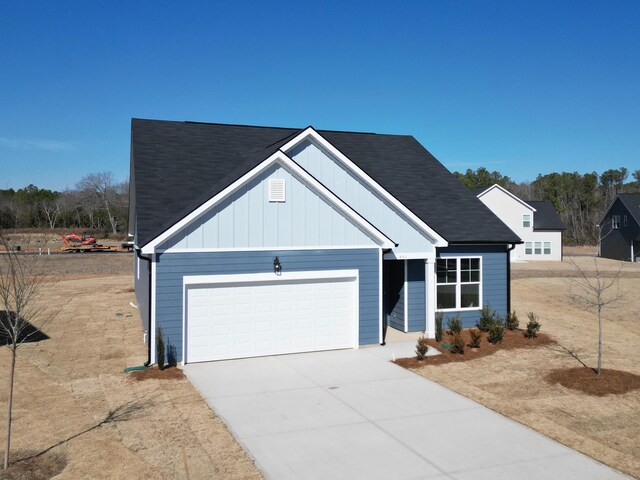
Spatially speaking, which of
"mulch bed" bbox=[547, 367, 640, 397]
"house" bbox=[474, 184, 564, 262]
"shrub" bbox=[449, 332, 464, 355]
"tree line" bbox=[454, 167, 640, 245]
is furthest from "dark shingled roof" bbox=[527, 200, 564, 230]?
"mulch bed" bbox=[547, 367, 640, 397]

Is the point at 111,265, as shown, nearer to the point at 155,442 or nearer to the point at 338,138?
the point at 338,138

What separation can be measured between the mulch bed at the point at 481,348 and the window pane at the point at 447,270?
1736 millimetres

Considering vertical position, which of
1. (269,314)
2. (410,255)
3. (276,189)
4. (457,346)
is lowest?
(457,346)

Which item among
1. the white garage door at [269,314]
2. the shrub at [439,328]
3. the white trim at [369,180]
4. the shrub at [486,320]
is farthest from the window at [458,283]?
the white garage door at [269,314]

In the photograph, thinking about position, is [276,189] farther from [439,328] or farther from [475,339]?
[475,339]

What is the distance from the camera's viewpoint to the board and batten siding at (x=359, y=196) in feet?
53.9

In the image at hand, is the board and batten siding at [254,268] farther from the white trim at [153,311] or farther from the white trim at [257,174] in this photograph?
the white trim at [257,174]

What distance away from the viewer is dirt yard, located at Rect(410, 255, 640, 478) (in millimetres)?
8539

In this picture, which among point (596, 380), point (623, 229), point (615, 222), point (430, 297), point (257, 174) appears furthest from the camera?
point (615, 222)

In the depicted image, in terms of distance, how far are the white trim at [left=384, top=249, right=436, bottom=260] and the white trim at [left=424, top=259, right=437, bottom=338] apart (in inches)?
6.9

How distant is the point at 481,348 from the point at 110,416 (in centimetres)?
981

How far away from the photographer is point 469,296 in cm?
1784

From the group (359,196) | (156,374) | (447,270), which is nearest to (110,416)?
(156,374)

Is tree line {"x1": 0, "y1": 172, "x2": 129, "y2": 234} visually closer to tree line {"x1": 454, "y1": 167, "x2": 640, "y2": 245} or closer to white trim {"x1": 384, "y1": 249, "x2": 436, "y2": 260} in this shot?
tree line {"x1": 454, "y1": 167, "x2": 640, "y2": 245}
